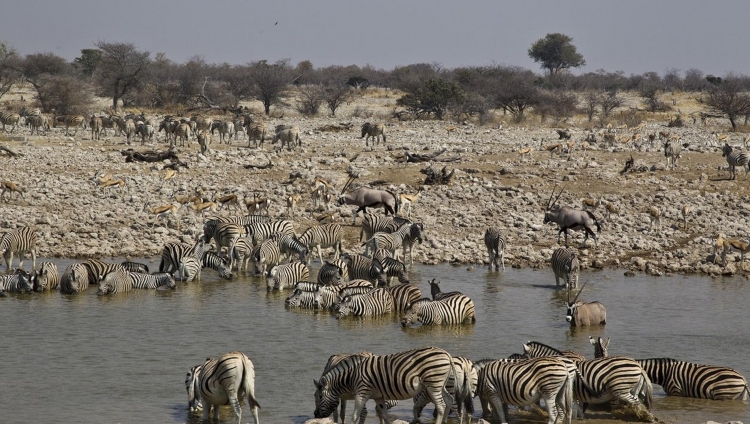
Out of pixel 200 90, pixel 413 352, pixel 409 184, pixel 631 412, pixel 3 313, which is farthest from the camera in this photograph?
pixel 200 90

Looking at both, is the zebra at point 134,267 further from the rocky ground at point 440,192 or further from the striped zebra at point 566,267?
the striped zebra at point 566,267

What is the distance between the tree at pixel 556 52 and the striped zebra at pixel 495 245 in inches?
2564

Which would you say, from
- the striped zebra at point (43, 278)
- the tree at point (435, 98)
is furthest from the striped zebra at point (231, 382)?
the tree at point (435, 98)

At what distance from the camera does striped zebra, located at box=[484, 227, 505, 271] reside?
59.5 feet

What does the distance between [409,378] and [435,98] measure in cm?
3402

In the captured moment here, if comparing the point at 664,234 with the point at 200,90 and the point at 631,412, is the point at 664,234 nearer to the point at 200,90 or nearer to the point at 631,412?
the point at 631,412

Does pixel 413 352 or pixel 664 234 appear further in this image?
pixel 664 234

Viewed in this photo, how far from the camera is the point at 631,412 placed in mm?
9766

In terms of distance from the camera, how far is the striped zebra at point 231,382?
9.05 meters

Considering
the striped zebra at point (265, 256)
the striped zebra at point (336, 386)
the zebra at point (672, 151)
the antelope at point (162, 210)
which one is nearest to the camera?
the striped zebra at point (336, 386)

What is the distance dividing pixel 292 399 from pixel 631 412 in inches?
138

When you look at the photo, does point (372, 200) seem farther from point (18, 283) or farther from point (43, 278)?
point (18, 283)

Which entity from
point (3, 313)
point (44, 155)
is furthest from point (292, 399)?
point (44, 155)

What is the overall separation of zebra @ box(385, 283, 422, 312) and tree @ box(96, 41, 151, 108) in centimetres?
3130
